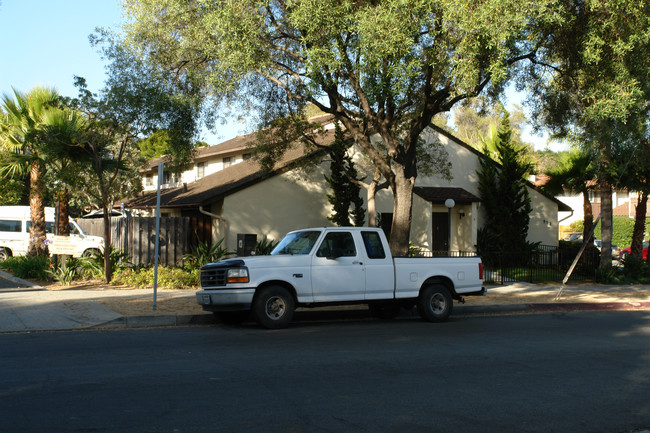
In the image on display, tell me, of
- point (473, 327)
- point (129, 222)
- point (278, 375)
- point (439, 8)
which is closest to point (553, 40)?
point (439, 8)

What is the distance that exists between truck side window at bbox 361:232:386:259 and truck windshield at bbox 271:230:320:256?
984 millimetres

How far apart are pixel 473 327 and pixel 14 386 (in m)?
8.27

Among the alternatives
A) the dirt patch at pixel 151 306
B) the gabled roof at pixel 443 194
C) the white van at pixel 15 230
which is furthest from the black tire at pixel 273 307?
the white van at pixel 15 230

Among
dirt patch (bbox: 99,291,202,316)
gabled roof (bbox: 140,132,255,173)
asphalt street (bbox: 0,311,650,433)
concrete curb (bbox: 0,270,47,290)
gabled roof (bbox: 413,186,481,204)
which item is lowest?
asphalt street (bbox: 0,311,650,433)

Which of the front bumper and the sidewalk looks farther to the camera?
the sidewalk

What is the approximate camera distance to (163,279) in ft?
57.6

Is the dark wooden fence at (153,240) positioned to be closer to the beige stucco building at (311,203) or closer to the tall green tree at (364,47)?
the beige stucco building at (311,203)

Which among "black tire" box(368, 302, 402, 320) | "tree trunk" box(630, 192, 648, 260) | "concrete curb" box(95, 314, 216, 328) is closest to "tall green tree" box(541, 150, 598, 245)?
"tree trunk" box(630, 192, 648, 260)

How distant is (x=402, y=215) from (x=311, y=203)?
910 cm

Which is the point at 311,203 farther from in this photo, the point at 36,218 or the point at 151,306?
the point at 151,306

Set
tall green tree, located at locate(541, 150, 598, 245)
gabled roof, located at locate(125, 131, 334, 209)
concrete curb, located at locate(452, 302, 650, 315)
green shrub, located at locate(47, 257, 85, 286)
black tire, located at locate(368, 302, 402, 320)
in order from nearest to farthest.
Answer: black tire, located at locate(368, 302, 402, 320), concrete curb, located at locate(452, 302, 650, 315), green shrub, located at locate(47, 257, 85, 286), gabled roof, located at locate(125, 131, 334, 209), tall green tree, located at locate(541, 150, 598, 245)

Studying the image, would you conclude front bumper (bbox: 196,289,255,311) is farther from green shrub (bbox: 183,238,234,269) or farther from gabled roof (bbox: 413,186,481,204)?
gabled roof (bbox: 413,186,481,204)

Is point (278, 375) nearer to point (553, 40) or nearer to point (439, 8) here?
point (439, 8)

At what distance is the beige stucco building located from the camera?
74.8 feet
